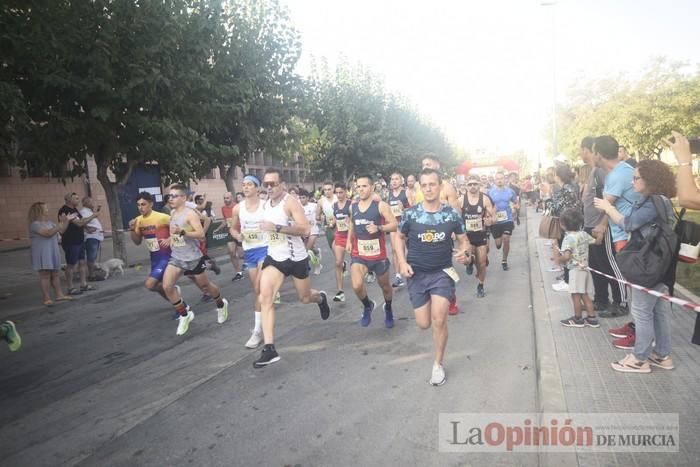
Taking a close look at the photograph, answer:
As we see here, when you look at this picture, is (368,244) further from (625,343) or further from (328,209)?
(328,209)

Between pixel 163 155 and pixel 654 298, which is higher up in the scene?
pixel 163 155

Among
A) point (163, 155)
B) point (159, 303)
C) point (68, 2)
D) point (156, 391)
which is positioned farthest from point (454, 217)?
point (68, 2)

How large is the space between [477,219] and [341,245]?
8.02 feet

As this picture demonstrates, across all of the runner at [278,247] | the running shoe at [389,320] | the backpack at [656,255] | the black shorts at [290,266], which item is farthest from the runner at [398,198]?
the backpack at [656,255]

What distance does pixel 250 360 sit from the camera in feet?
16.6

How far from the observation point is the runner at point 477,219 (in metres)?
7.88

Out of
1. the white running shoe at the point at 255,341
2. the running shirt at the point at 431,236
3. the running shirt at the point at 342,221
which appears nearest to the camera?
the running shirt at the point at 431,236

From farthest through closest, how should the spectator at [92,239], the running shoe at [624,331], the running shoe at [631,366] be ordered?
1. the spectator at [92,239]
2. the running shoe at [624,331]
3. the running shoe at [631,366]

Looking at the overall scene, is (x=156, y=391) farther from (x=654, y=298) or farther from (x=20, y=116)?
(x=20, y=116)

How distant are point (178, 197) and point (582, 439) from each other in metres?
5.53

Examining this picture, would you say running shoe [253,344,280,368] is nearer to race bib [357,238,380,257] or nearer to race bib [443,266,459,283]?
race bib [357,238,380,257]

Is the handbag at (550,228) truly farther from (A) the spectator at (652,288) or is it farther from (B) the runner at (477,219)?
(A) the spectator at (652,288)

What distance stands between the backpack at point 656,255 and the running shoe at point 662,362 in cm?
73

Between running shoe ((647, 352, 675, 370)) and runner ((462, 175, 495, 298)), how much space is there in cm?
356
